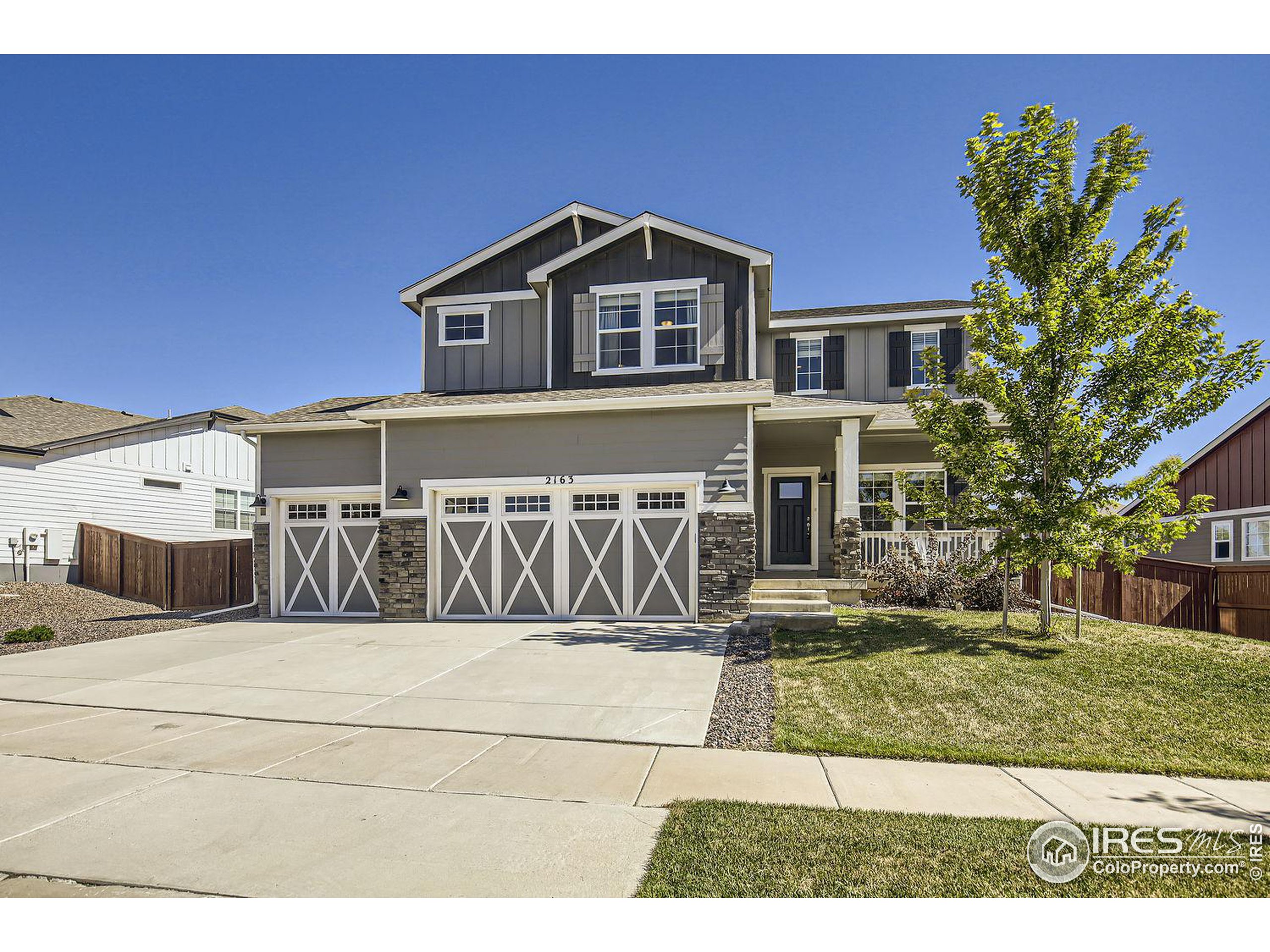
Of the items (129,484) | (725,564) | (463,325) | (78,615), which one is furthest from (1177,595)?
(129,484)

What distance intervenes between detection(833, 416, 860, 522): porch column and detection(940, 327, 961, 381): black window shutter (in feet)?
16.8

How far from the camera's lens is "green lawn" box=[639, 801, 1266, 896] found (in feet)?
11.1

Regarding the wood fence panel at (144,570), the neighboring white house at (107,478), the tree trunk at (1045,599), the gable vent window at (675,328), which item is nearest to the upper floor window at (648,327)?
the gable vent window at (675,328)

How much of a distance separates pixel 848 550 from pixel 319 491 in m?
10.4

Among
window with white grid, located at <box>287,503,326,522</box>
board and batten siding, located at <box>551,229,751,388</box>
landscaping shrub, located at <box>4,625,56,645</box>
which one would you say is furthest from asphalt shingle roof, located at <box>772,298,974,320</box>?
landscaping shrub, located at <box>4,625,56,645</box>

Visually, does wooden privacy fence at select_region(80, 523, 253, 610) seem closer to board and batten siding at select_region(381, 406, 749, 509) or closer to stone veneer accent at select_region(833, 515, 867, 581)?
board and batten siding at select_region(381, 406, 749, 509)

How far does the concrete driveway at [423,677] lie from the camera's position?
6.75 metres

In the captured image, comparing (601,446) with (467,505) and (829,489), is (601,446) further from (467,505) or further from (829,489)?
(829,489)

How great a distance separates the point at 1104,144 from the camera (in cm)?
941

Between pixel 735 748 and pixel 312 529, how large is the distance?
11.4 metres

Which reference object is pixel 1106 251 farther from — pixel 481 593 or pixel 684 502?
pixel 481 593

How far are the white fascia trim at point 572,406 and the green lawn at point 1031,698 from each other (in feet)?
13.1

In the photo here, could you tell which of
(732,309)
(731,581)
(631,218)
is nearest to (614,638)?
(731,581)

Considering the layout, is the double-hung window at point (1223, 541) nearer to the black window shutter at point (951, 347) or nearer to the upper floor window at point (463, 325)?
the black window shutter at point (951, 347)
